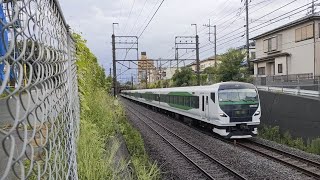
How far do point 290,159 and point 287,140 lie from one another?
5733mm

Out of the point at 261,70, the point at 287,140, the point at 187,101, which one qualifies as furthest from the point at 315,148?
the point at 261,70

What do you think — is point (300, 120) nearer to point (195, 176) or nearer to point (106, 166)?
point (195, 176)

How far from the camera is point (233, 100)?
17.3 metres

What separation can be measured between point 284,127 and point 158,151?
892 centimetres

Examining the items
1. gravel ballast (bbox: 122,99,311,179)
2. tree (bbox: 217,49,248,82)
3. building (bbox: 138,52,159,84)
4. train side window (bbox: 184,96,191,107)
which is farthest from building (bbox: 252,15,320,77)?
gravel ballast (bbox: 122,99,311,179)

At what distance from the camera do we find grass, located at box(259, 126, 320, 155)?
15390mm

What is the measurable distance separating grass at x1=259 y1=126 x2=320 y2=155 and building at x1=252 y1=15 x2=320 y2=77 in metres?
11.6

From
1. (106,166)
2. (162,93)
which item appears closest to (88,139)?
(106,166)

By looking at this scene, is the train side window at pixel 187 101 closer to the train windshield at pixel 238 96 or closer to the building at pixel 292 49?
the train windshield at pixel 238 96

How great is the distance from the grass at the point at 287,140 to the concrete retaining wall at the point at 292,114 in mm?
450

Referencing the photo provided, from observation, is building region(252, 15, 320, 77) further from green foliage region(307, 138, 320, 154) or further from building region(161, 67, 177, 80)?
building region(161, 67, 177, 80)

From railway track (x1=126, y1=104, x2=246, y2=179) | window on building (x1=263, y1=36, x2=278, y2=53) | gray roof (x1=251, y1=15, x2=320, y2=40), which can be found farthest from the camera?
window on building (x1=263, y1=36, x2=278, y2=53)

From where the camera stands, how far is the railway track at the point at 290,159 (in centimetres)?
1110

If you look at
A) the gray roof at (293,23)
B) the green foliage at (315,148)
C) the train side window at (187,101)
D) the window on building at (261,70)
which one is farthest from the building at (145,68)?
the green foliage at (315,148)
